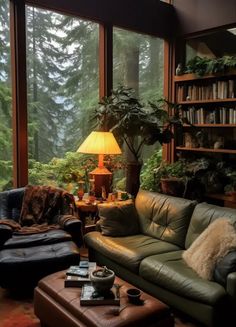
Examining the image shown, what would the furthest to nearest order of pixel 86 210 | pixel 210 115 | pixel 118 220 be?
pixel 210 115
pixel 86 210
pixel 118 220

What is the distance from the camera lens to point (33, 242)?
10.9 feet

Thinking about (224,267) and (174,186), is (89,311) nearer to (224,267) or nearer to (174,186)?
(224,267)

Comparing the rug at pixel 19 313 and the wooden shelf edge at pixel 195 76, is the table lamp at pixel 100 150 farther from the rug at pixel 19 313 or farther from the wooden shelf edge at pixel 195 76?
the wooden shelf edge at pixel 195 76

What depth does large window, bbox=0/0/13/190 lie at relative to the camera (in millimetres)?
4008

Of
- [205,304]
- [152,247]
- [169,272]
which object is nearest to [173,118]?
[152,247]

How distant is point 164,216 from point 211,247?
0.86 meters

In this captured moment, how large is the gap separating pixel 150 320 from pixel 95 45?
390 centimetres

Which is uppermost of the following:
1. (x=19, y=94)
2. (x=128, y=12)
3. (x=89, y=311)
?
(x=128, y=12)

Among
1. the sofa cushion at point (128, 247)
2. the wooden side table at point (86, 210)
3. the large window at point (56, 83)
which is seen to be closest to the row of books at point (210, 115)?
the large window at point (56, 83)

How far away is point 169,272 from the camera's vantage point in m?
2.73

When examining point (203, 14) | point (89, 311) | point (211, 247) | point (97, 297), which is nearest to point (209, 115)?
point (203, 14)

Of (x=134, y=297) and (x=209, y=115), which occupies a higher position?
(x=209, y=115)

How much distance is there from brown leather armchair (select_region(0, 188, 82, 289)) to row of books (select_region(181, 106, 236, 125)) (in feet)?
8.72

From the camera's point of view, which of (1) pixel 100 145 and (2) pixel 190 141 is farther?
(2) pixel 190 141
